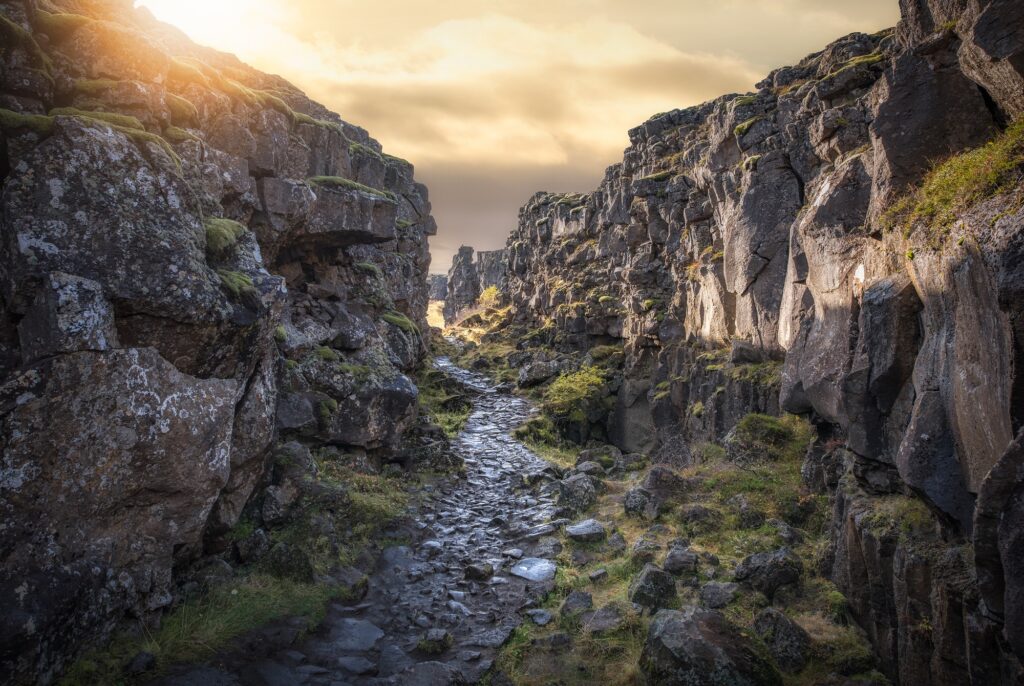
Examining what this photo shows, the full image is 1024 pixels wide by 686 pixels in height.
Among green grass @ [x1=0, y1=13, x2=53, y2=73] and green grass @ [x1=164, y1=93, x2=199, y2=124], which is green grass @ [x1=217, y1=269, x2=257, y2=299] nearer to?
green grass @ [x1=0, y1=13, x2=53, y2=73]

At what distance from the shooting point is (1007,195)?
26.5ft

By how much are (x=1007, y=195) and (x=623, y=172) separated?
50332 mm

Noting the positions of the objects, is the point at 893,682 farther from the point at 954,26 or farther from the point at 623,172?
the point at 623,172

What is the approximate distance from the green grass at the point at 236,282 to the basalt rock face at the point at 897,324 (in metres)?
15.3

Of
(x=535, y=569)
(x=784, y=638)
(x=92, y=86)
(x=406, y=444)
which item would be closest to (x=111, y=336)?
(x=92, y=86)

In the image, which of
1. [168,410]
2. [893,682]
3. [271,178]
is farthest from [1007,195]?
A: [271,178]

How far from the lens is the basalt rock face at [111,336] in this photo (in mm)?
9805

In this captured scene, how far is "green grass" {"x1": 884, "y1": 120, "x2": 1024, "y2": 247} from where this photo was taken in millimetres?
8531

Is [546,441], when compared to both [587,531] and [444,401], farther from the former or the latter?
[587,531]

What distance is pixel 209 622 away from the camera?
38.9 feet

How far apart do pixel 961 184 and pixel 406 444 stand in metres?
21.5

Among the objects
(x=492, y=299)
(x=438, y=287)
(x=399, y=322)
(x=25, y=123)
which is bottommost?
(x=399, y=322)

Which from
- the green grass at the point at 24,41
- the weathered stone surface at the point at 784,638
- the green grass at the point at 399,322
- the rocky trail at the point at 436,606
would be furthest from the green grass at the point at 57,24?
the weathered stone surface at the point at 784,638

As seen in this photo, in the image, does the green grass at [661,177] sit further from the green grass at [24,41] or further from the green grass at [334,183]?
the green grass at [24,41]
